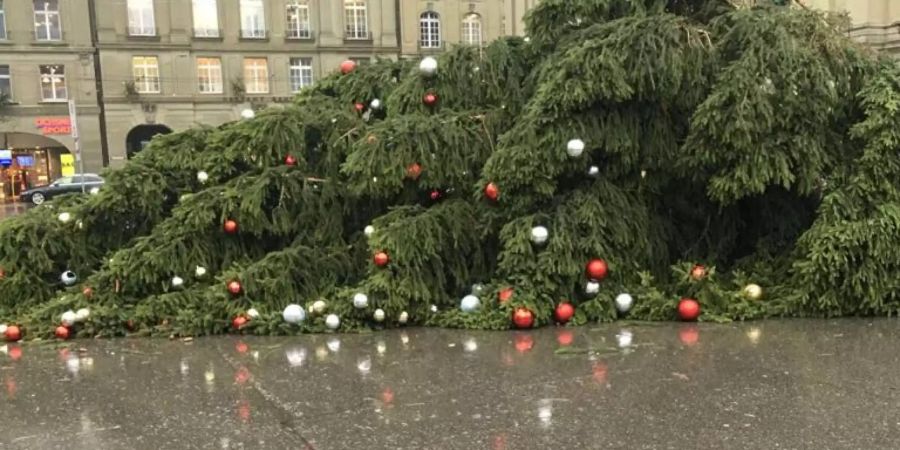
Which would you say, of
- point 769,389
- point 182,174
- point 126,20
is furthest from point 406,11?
point 769,389

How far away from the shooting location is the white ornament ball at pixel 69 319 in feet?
17.7

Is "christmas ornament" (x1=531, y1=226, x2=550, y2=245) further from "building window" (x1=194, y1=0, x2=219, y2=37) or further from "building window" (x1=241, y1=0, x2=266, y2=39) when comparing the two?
"building window" (x1=241, y1=0, x2=266, y2=39)

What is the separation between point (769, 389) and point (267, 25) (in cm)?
4454

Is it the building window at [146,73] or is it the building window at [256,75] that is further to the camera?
the building window at [256,75]

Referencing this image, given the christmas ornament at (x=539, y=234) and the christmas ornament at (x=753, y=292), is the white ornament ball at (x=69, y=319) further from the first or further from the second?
the christmas ornament at (x=753, y=292)

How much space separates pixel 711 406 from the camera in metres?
3.65

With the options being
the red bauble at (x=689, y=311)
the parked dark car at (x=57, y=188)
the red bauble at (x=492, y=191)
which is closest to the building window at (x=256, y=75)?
the parked dark car at (x=57, y=188)

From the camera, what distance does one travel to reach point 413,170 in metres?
5.72

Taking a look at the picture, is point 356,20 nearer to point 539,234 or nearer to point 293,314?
point 293,314

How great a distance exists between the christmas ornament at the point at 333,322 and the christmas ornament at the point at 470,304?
85cm

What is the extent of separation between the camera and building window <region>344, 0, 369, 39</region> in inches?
1838

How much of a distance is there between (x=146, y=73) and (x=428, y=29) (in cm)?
1644

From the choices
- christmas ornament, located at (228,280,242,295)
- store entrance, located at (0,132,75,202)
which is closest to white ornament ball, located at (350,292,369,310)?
christmas ornament, located at (228,280,242,295)

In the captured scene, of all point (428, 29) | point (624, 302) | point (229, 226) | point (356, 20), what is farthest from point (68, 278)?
point (428, 29)
